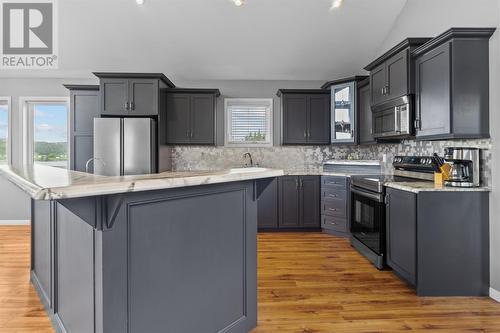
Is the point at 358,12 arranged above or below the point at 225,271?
above

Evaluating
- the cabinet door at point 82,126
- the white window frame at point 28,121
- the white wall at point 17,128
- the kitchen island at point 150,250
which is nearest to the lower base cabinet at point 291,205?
the cabinet door at point 82,126

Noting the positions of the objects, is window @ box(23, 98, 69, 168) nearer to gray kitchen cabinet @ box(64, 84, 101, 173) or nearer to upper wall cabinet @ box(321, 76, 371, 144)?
gray kitchen cabinet @ box(64, 84, 101, 173)

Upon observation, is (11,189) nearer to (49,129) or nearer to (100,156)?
(49,129)

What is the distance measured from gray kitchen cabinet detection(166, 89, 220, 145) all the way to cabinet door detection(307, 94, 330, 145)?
1619 mm

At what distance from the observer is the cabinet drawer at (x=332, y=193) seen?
4.90m

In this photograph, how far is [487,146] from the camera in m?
2.84

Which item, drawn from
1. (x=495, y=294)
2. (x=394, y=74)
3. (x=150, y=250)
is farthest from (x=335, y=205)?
(x=150, y=250)

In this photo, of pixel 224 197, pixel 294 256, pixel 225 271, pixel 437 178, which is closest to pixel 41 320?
pixel 225 271

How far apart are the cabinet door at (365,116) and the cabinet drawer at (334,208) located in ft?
3.33

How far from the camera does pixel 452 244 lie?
2.78 m

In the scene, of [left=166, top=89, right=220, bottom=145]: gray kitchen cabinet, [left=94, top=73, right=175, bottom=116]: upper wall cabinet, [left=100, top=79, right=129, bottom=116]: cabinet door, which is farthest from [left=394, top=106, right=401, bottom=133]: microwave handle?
[left=100, top=79, right=129, bottom=116]: cabinet door

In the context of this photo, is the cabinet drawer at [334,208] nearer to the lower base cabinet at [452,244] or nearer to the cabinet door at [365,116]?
the cabinet door at [365,116]

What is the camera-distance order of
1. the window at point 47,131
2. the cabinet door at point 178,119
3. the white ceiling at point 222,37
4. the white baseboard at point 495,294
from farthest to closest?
1. the window at point 47,131
2. the cabinet door at point 178,119
3. the white ceiling at point 222,37
4. the white baseboard at point 495,294

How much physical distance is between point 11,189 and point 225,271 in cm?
541
